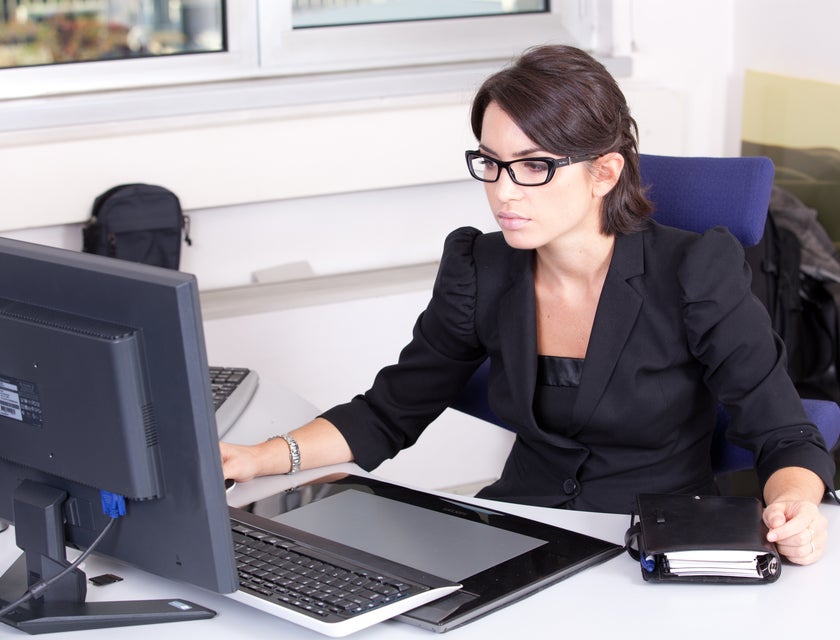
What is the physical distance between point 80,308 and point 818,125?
2286mm

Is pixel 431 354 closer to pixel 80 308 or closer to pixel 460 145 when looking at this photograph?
pixel 80 308

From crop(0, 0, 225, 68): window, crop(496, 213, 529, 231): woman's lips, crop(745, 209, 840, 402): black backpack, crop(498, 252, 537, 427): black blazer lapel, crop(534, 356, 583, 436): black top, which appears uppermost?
crop(0, 0, 225, 68): window

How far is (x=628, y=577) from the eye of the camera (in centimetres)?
137

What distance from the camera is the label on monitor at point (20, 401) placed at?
48.6 inches

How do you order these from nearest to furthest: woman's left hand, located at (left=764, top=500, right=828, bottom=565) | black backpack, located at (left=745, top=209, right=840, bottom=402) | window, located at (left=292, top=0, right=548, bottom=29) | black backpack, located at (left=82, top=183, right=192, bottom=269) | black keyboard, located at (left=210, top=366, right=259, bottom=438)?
woman's left hand, located at (left=764, top=500, right=828, bottom=565) < black keyboard, located at (left=210, top=366, right=259, bottom=438) < black backpack, located at (left=82, top=183, right=192, bottom=269) < black backpack, located at (left=745, top=209, right=840, bottom=402) < window, located at (left=292, top=0, right=548, bottom=29)

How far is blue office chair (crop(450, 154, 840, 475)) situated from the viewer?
1.85 meters

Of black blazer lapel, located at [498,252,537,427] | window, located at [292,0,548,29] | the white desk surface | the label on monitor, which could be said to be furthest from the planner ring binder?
window, located at [292,0,548,29]

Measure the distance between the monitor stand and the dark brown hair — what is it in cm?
81

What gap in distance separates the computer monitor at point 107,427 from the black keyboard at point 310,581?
8 centimetres

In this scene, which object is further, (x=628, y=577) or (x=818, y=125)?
(x=818, y=125)

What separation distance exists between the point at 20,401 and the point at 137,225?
1500 millimetres

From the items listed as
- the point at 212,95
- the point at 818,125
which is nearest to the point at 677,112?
the point at 818,125

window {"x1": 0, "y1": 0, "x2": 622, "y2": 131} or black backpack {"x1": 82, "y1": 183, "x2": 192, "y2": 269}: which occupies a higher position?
window {"x1": 0, "y1": 0, "x2": 622, "y2": 131}

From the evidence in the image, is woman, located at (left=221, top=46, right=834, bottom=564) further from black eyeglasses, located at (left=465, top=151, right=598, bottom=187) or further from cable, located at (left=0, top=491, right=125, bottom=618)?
cable, located at (left=0, top=491, right=125, bottom=618)
